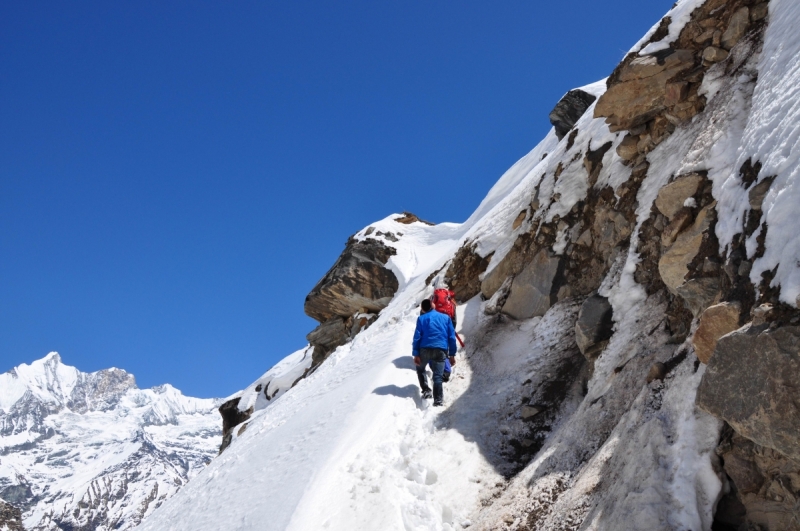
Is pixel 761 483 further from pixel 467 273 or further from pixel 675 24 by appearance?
pixel 467 273

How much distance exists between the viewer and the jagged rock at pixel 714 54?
381 inches

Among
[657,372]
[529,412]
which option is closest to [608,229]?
[529,412]

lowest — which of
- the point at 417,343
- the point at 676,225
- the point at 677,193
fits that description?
the point at 676,225

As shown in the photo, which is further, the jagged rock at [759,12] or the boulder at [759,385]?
the jagged rock at [759,12]

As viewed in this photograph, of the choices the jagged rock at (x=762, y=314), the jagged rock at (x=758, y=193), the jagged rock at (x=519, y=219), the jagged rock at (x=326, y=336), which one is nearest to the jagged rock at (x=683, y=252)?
the jagged rock at (x=758, y=193)

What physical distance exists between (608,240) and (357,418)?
5827 mm

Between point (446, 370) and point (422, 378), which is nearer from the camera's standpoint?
point (422, 378)

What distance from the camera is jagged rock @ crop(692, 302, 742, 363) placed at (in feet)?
17.8

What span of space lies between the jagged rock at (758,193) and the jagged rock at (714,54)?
4.78 meters

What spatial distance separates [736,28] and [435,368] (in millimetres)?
7820

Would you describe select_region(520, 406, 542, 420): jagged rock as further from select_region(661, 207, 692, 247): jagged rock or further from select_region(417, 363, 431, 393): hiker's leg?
select_region(661, 207, 692, 247): jagged rock

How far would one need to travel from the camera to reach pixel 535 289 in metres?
12.5

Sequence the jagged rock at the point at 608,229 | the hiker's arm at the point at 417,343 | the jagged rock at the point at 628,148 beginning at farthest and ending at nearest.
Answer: the jagged rock at the point at 628,148
the hiker's arm at the point at 417,343
the jagged rock at the point at 608,229

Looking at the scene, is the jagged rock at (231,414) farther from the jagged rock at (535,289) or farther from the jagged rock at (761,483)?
the jagged rock at (761,483)
